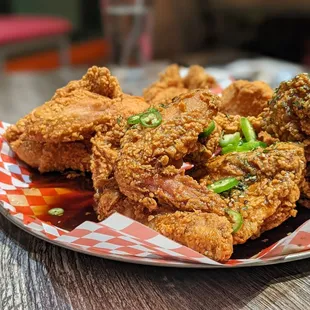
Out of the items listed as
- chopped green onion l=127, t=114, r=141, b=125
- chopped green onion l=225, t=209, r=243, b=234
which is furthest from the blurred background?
chopped green onion l=225, t=209, r=243, b=234

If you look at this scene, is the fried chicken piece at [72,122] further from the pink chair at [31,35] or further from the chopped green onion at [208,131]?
the pink chair at [31,35]

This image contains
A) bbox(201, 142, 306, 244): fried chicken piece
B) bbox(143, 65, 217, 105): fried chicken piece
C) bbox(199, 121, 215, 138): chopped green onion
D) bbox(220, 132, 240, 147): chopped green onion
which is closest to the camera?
bbox(201, 142, 306, 244): fried chicken piece

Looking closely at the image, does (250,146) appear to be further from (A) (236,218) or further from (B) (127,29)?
(B) (127,29)

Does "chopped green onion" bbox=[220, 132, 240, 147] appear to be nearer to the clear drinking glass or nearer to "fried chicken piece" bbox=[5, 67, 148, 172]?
"fried chicken piece" bbox=[5, 67, 148, 172]

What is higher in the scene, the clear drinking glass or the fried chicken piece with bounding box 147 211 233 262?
the fried chicken piece with bounding box 147 211 233 262

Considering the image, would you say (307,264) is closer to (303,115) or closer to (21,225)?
(303,115)

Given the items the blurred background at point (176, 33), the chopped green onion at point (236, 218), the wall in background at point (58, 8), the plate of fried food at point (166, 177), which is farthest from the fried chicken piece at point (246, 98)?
the wall in background at point (58, 8)

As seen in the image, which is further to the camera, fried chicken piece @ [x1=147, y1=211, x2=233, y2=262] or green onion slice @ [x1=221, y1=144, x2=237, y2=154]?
green onion slice @ [x1=221, y1=144, x2=237, y2=154]

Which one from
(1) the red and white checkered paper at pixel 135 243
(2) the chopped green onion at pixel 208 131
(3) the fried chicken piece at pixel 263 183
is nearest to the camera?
(1) the red and white checkered paper at pixel 135 243
